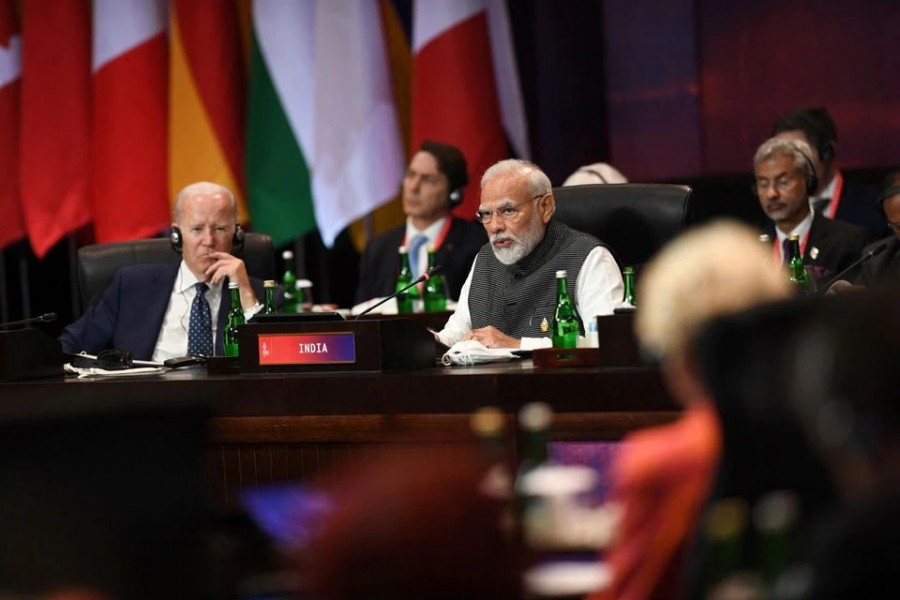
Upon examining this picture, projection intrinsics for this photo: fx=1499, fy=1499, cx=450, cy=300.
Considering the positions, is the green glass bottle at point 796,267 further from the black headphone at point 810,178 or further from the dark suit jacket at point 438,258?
the dark suit jacket at point 438,258

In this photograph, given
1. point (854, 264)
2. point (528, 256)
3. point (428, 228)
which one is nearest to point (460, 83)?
point (428, 228)

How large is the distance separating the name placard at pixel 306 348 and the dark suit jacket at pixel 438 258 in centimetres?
206

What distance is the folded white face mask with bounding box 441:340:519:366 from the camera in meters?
3.81

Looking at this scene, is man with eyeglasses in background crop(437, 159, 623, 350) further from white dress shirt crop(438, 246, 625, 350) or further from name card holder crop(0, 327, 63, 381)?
name card holder crop(0, 327, 63, 381)

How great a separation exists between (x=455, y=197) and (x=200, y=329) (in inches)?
62.0

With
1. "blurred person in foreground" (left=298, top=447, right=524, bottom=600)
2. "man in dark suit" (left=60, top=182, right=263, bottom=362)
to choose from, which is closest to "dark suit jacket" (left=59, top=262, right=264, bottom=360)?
"man in dark suit" (left=60, top=182, right=263, bottom=362)

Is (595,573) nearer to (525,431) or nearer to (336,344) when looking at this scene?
(525,431)

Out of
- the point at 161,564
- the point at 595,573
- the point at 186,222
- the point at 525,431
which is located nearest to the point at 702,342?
the point at 595,573

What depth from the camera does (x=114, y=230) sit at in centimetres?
689

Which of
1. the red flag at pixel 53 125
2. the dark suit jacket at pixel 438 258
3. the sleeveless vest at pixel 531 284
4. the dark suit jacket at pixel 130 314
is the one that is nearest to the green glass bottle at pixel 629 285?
the sleeveless vest at pixel 531 284

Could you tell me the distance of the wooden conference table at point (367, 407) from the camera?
3332 millimetres

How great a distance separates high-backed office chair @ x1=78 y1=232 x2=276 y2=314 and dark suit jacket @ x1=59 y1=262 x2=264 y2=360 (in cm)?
21

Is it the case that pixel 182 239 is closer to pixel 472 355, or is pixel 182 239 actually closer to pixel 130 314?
pixel 130 314

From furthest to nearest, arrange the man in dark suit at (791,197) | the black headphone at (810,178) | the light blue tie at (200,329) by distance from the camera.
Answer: the black headphone at (810,178) < the man in dark suit at (791,197) < the light blue tie at (200,329)
